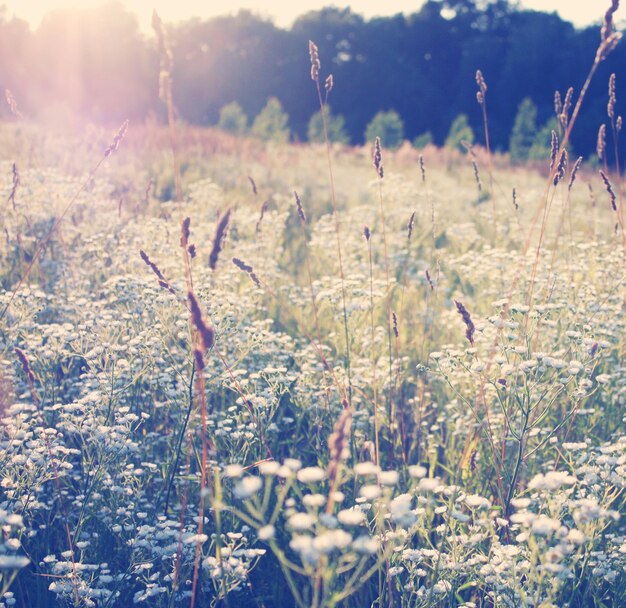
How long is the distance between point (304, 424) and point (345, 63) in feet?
173

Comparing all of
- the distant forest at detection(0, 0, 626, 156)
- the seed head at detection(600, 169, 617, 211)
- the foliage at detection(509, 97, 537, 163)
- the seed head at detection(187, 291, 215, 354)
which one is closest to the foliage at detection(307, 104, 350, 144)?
the foliage at detection(509, 97, 537, 163)

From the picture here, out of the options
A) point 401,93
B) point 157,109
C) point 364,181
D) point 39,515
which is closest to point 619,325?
point 39,515

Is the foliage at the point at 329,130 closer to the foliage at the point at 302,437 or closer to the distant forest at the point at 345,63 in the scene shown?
the distant forest at the point at 345,63

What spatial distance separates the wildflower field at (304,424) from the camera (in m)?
2.00

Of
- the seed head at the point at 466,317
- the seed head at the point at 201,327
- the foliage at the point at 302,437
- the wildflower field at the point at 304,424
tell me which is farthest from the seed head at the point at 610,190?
the seed head at the point at 201,327

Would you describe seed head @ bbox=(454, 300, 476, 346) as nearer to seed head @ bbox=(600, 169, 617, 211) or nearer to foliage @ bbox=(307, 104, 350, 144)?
seed head @ bbox=(600, 169, 617, 211)

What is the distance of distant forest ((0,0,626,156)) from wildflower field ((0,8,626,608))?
36.5 meters

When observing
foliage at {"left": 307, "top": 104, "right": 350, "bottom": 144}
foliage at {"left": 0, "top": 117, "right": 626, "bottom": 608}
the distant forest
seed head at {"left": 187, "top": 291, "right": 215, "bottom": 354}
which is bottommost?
foliage at {"left": 0, "top": 117, "right": 626, "bottom": 608}

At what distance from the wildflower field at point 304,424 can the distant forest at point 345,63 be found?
3650cm

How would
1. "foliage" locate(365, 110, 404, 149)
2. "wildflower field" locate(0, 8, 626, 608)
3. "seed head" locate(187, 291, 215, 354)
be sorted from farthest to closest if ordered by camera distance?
"foliage" locate(365, 110, 404, 149) → "wildflower field" locate(0, 8, 626, 608) → "seed head" locate(187, 291, 215, 354)

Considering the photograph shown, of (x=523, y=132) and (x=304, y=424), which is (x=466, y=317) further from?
(x=523, y=132)

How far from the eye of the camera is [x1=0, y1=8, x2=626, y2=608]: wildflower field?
2.00 metres

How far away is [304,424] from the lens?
12.3 ft

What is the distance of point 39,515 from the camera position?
2.89 metres
